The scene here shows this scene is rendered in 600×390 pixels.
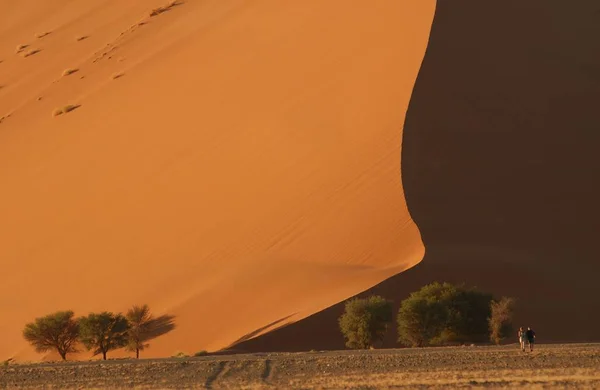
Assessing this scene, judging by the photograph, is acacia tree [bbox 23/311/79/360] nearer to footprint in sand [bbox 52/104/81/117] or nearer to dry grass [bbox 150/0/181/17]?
footprint in sand [bbox 52/104/81/117]

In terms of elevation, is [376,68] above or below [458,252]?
above

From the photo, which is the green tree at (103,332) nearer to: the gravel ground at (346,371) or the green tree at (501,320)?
the gravel ground at (346,371)

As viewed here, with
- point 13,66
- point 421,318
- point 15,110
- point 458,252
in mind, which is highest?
point 13,66

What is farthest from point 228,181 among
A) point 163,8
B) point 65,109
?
point 163,8

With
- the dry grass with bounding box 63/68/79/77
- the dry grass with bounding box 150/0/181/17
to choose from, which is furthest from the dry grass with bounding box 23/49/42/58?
the dry grass with bounding box 63/68/79/77

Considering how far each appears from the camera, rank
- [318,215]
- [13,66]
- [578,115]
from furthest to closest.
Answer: [13,66]
[578,115]
[318,215]

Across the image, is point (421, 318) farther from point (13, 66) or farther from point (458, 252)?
point (13, 66)

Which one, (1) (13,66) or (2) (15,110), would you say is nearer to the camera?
(2) (15,110)

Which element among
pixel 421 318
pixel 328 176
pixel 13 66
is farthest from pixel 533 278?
pixel 13 66
